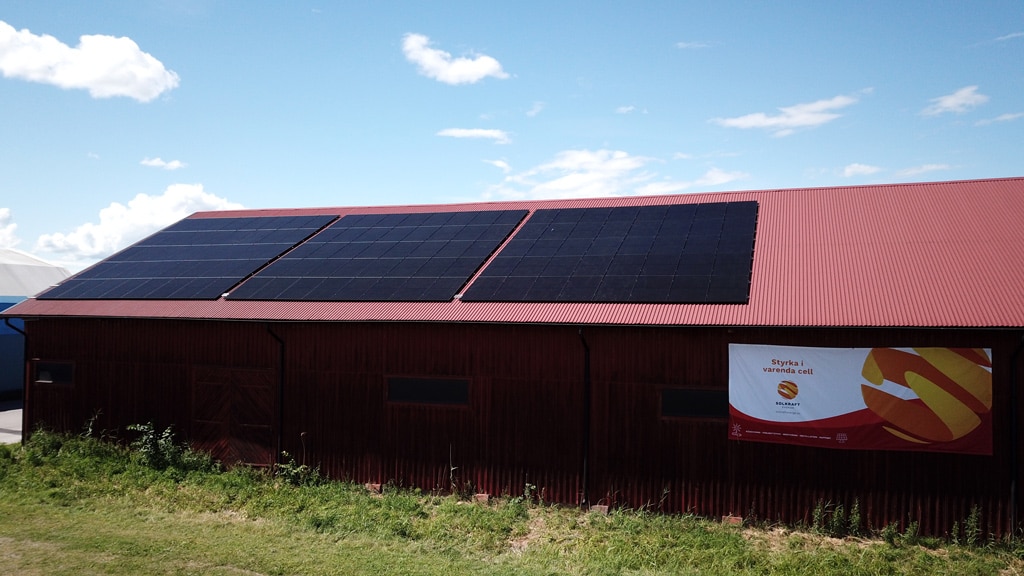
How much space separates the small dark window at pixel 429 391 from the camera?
16406 mm

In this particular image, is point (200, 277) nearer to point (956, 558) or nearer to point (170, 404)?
point (170, 404)

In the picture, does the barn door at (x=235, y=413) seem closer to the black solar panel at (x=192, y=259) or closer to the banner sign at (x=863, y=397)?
the black solar panel at (x=192, y=259)

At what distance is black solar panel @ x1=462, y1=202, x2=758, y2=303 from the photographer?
1583cm

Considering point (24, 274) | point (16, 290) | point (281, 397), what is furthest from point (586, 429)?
point (24, 274)

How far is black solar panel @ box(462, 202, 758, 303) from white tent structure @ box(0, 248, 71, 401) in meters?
22.2

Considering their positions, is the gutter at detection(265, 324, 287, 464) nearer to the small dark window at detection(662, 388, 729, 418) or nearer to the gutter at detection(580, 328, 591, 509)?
the gutter at detection(580, 328, 591, 509)

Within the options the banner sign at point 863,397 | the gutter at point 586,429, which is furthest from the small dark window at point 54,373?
the banner sign at point 863,397

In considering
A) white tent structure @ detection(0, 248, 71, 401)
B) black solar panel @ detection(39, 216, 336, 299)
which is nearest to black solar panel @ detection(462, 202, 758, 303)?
black solar panel @ detection(39, 216, 336, 299)

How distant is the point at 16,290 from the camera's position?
40.8m

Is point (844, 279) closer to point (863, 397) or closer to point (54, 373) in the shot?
point (863, 397)

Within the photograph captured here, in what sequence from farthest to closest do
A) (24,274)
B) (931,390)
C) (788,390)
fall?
(24,274), (788,390), (931,390)

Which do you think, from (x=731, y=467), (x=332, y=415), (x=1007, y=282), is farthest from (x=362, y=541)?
(x=1007, y=282)

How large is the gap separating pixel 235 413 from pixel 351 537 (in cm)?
610

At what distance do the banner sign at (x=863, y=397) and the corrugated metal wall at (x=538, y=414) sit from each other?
0.68 ft
